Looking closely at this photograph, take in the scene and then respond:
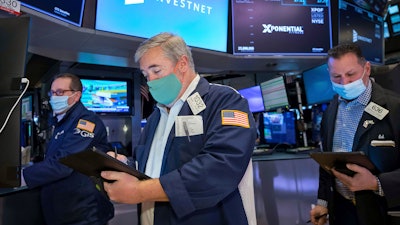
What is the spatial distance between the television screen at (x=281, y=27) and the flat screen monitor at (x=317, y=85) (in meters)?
0.22

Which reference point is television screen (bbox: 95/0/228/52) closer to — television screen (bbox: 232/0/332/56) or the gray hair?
television screen (bbox: 232/0/332/56)

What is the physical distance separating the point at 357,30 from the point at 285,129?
163 centimetres

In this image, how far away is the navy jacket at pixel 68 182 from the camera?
6.85ft

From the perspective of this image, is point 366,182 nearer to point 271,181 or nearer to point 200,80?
point 200,80

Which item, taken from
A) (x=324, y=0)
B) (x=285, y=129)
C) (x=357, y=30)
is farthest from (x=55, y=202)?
(x=357, y=30)

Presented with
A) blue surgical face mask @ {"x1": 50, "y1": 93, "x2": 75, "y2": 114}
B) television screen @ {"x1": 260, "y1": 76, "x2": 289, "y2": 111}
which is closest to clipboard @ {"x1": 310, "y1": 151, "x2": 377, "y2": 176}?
blue surgical face mask @ {"x1": 50, "y1": 93, "x2": 75, "y2": 114}

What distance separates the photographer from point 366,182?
152 centimetres

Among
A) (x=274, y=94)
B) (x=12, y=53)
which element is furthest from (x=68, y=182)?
(x=274, y=94)

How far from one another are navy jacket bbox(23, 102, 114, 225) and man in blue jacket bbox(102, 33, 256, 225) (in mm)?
846

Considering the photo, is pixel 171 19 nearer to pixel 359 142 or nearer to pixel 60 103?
pixel 60 103

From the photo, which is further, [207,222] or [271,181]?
[271,181]

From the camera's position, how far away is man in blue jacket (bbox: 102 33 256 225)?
1106mm

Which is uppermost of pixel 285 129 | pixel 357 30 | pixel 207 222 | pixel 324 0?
pixel 324 0

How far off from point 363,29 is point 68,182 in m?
4.03
